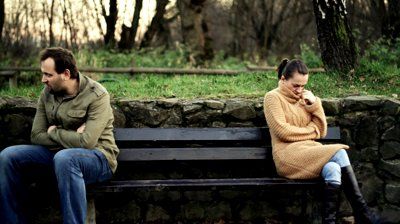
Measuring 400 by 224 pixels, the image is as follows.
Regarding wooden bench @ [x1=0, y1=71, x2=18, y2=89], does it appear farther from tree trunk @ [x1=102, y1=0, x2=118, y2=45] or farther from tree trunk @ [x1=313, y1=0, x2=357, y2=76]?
tree trunk @ [x1=313, y1=0, x2=357, y2=76]

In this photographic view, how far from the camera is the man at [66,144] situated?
179 inches

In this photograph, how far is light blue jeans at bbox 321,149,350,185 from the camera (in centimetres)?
485

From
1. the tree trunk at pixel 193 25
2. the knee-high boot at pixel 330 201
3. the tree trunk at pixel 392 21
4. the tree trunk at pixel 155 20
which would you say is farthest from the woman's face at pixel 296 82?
the tree trunk at pixel 193 25

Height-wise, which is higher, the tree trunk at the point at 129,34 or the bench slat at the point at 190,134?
the tree trunk at the point at 129,34

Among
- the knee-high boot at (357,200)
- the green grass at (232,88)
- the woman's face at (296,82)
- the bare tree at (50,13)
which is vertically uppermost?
the bare tree at (50,13)

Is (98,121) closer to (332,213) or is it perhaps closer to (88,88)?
(88,88)

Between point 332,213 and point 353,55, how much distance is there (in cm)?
312

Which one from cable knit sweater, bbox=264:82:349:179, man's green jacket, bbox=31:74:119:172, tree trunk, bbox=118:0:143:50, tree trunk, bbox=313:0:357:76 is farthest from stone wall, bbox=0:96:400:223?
tree trunk, bbox=118:0:143:50

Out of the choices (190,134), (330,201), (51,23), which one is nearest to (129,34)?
(51,23)

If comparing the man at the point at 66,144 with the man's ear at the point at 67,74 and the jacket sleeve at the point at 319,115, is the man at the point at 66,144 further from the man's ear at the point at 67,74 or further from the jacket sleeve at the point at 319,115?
the jacket sleeve at the point at 319,115

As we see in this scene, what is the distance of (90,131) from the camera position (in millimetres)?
4793

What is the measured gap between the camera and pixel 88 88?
16.4ft

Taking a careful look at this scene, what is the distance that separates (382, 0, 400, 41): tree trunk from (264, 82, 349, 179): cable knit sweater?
5143 mm

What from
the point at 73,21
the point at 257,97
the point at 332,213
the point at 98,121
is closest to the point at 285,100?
the point at 257,97
